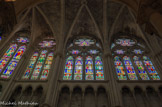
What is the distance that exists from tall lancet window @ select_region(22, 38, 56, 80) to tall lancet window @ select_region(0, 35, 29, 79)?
3.52 feet

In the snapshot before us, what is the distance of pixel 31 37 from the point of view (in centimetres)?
1368

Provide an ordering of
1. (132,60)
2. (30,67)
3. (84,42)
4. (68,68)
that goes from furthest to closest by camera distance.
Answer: (84,42), (132,60), (30,67), (68,68)

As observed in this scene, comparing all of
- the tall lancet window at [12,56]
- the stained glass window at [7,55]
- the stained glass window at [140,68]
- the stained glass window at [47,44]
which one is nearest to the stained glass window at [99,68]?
the stained glass window at [140,68]

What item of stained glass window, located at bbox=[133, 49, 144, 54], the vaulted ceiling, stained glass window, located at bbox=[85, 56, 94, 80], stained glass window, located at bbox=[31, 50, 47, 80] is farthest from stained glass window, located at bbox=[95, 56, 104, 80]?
stained glass window, located at bbox=[31, 50, 47, 80]

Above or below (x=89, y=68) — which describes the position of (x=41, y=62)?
above

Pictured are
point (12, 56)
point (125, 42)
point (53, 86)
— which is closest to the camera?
point (53, 86)

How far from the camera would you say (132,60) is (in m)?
11.9

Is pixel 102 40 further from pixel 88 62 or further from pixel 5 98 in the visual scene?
pixel 5 98

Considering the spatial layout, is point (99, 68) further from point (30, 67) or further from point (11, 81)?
point (11, 81)

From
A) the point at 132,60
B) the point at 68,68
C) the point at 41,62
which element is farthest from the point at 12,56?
the point at 132,60

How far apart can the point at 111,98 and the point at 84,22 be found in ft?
28.1

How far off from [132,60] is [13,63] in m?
9.58

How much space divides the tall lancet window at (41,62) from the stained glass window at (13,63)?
1.00 m

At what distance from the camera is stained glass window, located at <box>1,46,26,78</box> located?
10.6 meters
